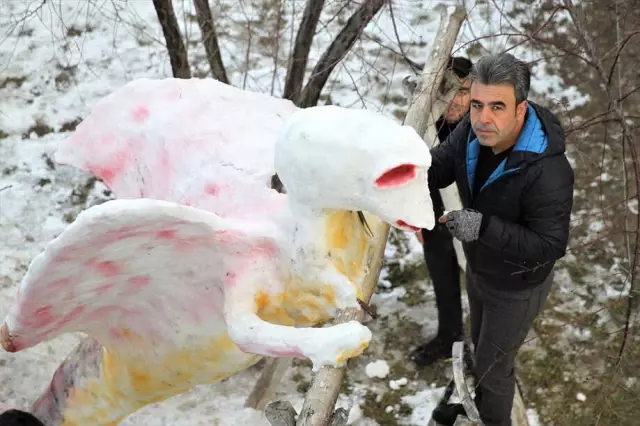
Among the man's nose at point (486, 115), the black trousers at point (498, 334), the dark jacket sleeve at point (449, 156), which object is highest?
the man's nose at point (486, 115)

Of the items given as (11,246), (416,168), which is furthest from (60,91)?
(416,168)

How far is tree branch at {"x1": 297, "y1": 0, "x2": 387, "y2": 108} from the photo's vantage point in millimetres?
Result: 3148

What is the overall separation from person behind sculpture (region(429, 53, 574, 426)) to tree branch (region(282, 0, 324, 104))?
1.04m

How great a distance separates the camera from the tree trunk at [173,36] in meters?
3.32

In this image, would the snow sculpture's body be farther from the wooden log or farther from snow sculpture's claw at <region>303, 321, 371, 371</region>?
the wooden log

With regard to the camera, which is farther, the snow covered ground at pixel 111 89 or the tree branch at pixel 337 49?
the snow covered ground at pixel 111 89

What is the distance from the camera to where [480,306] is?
283cm

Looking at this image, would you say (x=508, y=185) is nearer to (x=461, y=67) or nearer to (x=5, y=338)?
(x=461, y=67)

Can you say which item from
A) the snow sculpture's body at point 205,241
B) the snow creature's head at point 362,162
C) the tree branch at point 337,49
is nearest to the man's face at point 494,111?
the snow sculpture's body at point 205,241

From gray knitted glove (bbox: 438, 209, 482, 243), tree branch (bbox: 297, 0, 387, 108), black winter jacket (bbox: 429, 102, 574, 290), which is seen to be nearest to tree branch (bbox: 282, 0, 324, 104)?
tree branch (bbox: 297, 0, 387, 108)

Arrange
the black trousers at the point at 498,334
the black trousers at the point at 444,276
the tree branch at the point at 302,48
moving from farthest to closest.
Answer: the black trousers at the point at 444,276 → the tree branch at the point at 302,48 → the black trousers at the point at 498,334

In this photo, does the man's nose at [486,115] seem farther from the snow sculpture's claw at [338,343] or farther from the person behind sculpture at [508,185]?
the snow sculpture's claw at [338,343]

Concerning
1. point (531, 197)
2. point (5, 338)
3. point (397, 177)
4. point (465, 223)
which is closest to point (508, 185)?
point (531, 197)

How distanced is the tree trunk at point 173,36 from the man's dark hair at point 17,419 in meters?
1.78
